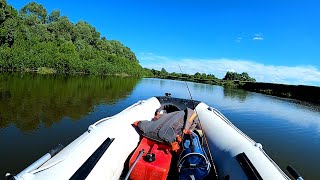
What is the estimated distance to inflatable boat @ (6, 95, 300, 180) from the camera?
8.24 feet

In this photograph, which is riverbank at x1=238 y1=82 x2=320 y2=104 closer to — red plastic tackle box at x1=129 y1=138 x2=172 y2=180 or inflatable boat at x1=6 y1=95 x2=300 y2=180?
inflatable boat at x1=6 y1=95 x2=300 y2=180

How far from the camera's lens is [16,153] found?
198 inches

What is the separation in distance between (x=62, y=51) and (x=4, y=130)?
47.8 m

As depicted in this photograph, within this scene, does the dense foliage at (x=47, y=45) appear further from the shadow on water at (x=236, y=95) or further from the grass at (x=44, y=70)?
the shadow on water at (x=236, y=95)

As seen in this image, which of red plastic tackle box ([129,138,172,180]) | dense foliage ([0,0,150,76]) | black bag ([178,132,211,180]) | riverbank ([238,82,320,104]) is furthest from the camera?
dense foliage ([0,0,150,76])

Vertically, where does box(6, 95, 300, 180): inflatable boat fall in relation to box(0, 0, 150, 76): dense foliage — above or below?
below

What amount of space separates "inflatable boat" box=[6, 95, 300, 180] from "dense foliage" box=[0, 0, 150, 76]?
36.2m

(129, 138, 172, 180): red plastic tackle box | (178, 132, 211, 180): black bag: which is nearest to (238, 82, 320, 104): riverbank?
(178, 132, 211, 180): black bag

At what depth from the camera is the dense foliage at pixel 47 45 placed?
128 feet

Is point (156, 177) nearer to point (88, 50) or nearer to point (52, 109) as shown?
point (52, 109)

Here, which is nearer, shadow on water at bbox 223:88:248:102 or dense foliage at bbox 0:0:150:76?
shadow on water at bbox 223:88:248:102

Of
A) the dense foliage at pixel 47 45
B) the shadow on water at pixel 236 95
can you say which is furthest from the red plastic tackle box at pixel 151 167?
the dense foliage at pixel 47 45

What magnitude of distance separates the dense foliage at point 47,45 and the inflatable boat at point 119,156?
119ft

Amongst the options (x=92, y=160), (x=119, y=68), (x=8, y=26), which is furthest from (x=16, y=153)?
(x=119, y=68)
